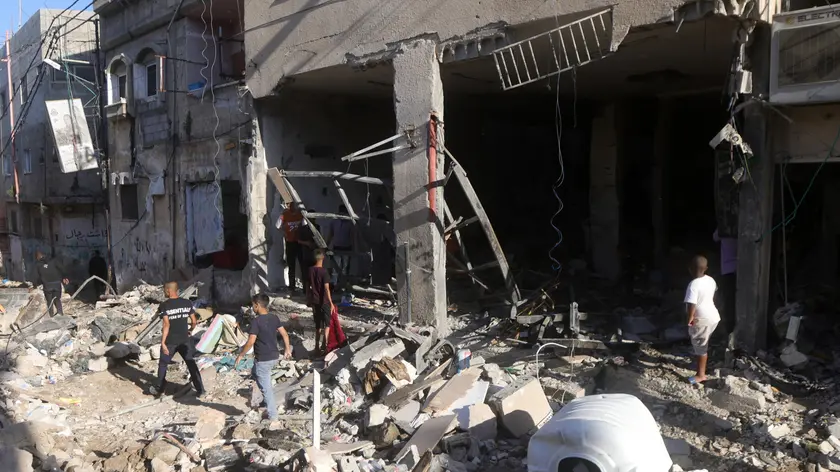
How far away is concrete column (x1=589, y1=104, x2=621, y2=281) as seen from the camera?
11.4 m

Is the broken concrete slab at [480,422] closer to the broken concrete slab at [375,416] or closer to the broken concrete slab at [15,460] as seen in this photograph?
the broken concrete slab at [375,416]

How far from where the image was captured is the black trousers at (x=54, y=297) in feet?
40.0

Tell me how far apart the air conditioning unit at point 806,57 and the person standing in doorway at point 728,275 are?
1677 mm

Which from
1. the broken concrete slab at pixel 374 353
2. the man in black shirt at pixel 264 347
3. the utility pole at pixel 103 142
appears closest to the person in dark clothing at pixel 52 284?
the utility pole at pixel 103 142

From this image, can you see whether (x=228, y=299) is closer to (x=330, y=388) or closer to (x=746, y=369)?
(x=330, y=388)

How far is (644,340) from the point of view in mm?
7727

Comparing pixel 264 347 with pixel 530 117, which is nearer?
pixel 264 347

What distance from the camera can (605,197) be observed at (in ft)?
37.7

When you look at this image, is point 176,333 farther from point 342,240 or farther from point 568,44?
point 568,44

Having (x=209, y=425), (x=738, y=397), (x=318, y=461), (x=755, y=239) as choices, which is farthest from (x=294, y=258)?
(x=738, y=397)

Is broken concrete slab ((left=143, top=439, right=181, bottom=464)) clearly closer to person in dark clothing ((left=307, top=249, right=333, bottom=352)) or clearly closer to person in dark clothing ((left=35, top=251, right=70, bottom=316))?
person in dark clothing ((left=307, top=249, right=333, bottom=352))

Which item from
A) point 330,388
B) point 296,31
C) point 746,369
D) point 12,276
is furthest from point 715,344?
point 12,276

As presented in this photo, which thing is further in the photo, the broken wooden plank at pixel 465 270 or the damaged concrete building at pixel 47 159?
the damaged concrete building at pixel 47 159

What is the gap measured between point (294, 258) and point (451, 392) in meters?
4.95
